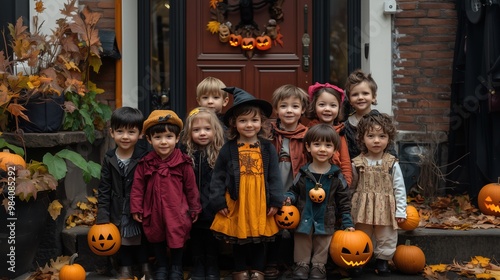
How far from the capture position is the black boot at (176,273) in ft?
16.6

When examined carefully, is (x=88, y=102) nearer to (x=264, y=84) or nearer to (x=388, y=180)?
(x=264, y=84)

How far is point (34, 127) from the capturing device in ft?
18.6

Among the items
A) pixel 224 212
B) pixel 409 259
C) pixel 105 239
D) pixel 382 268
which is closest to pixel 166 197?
Result: pixel 224 212

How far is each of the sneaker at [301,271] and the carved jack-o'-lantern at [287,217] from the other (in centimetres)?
33

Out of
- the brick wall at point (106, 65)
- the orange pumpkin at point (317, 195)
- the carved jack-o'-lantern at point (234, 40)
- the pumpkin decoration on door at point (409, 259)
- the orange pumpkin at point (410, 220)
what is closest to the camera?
the orange pumpkin at point (317, 195)

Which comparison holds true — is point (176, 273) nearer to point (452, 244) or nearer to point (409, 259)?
point (409, 259)

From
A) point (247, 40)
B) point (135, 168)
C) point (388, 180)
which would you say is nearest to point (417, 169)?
point (388, 180)

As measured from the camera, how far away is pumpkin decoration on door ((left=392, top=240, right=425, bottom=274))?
529 cm

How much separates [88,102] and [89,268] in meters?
1.58

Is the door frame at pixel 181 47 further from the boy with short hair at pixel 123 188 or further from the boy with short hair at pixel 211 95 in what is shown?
the boy with short hair at pixel 123 188

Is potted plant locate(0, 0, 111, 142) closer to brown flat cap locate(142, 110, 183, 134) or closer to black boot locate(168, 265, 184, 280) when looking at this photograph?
brown flat cap locate(142, 110, 183, 134)

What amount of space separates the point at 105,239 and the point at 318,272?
1580mm

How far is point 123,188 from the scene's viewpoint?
17.2ft

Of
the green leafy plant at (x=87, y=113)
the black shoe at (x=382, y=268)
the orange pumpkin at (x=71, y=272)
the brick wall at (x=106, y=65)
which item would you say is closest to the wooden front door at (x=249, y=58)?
the brick wall at (x=106, y=65)
